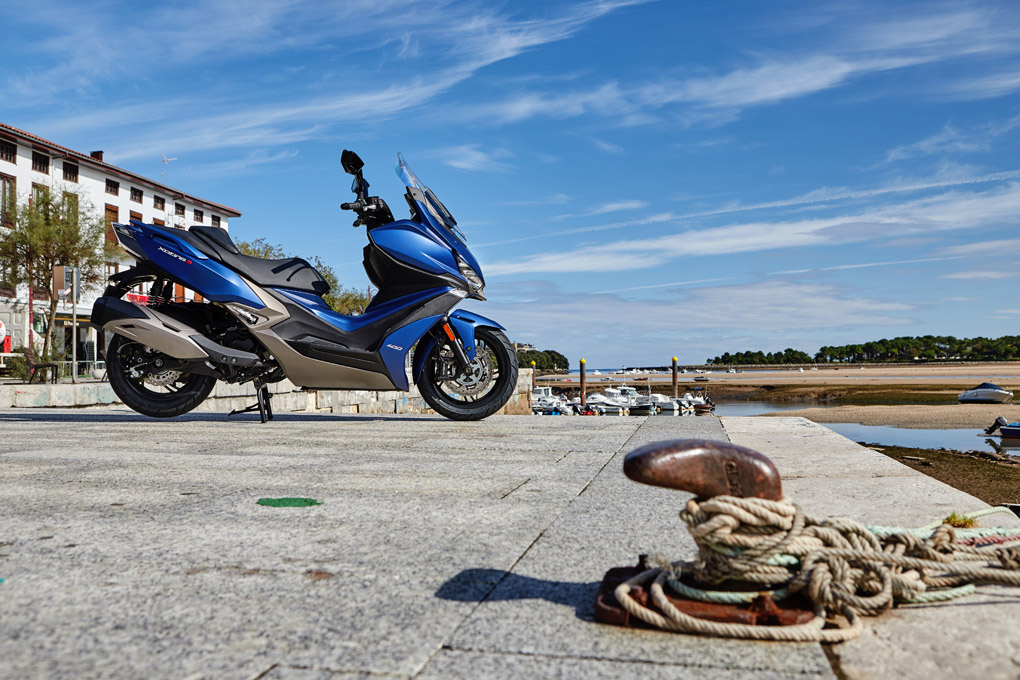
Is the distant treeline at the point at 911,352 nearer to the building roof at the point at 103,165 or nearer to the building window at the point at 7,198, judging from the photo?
the building roof at the point at 103,165

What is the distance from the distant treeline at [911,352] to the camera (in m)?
124

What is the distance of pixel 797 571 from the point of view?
166cm

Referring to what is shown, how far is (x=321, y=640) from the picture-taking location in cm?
146

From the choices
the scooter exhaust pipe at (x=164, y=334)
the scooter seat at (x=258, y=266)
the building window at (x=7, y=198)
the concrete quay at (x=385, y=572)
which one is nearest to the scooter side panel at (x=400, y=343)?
the scooter seat at (x=258, y=266)

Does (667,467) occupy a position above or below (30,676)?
above

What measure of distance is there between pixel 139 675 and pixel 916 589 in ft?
4.95

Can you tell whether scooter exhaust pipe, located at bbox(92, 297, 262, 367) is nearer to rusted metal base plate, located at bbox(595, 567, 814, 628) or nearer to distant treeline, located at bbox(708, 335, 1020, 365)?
rusted metal base plate, located at bbox(595, 567, 814, 628)

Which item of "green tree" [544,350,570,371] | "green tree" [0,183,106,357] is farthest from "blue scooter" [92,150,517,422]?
"green tree" [544,350,570,371]

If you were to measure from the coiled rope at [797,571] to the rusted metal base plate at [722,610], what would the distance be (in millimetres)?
15

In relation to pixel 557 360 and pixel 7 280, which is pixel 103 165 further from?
pixel 557 360

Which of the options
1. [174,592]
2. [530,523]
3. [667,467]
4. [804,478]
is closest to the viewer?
[667,467]

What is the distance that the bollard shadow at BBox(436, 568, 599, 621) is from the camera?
1689 millimetres

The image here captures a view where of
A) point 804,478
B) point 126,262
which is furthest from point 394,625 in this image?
point 126,262

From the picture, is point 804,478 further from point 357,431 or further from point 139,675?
point 357,431
